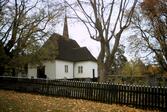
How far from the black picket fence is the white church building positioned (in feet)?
90.7

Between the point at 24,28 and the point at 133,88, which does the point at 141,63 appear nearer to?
the point at 24,28

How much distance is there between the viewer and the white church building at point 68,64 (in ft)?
184

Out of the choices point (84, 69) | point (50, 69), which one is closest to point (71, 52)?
point (84, 69)

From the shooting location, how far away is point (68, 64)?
198 feet

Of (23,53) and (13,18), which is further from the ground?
(13,18)

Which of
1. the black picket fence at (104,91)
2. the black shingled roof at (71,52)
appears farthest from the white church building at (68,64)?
the black picket fence at (104,91)

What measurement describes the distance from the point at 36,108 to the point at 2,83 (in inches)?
576

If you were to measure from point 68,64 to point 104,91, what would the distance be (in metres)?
39.2

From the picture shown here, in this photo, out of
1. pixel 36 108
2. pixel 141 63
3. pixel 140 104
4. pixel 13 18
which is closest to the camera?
pixel 36 108

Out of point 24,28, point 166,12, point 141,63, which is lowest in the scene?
point 141,63

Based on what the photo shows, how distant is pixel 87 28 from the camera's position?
2953 centimetres

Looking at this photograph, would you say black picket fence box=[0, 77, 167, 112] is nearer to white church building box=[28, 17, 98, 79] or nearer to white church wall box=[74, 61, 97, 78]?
white church building box=[28, 17, 98, 79]

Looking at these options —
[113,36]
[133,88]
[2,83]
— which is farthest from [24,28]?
[133,88]

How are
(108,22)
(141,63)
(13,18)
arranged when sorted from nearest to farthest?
1. (108,22)
2. (13,18)
3. (141,63)
